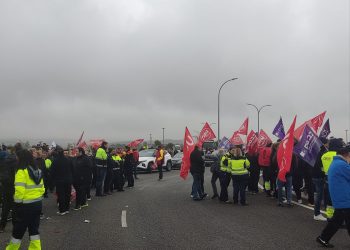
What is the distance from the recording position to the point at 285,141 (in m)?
11.1

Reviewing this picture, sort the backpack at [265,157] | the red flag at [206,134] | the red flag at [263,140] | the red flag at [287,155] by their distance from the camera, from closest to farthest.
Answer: the red flag at [287,155] < the backpack at [265,157] < the red flag at [263,140] < the red flag at [206,134]

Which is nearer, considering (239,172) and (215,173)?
(239,172)

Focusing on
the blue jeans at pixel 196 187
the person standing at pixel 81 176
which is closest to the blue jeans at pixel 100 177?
the person standing at pixel 81 176

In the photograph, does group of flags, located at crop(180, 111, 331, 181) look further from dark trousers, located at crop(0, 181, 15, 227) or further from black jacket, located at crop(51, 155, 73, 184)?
dark trousers, located at crop(0, 181, 15, 227)

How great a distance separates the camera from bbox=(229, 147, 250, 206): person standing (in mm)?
12898

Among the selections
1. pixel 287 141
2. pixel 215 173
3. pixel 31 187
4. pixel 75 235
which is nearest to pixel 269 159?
pixel 215 173

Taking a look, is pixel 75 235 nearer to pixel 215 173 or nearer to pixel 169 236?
pixel 169 236

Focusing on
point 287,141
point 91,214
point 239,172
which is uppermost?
point 287,141

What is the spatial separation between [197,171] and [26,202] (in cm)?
839

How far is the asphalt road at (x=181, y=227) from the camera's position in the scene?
7.88 m

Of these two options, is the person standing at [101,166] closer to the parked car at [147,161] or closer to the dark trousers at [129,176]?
the dark trousers at [129,176]

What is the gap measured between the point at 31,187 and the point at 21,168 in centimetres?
31

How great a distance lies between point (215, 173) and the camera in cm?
1423

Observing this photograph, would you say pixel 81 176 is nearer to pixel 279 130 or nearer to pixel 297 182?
pixel 297 182
